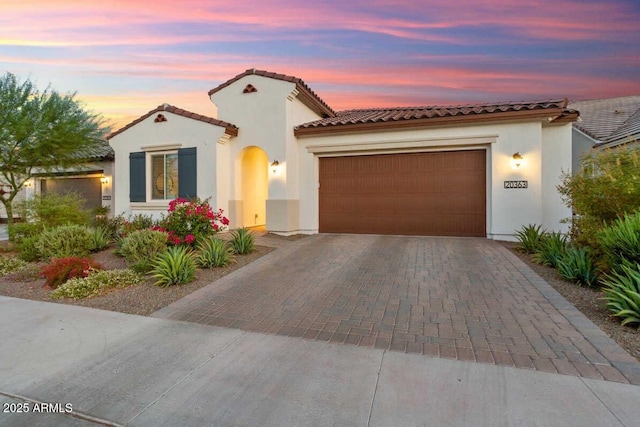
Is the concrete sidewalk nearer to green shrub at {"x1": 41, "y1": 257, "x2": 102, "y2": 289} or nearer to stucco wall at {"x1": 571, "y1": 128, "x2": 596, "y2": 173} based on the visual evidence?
green shrub at {"x1": 41, "y1": 257, "x2": 102, "y2": 289}

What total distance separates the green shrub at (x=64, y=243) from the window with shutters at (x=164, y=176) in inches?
137

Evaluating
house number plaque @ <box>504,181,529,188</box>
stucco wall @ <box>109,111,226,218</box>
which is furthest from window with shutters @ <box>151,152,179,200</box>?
house number plaque @ <box>504,181,529,188</box>

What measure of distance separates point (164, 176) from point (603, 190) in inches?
496

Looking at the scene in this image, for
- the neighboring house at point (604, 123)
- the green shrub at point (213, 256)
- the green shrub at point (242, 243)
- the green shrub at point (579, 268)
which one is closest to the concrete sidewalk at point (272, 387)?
the green shrub at point (213, 256)

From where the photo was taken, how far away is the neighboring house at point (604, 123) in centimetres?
1252

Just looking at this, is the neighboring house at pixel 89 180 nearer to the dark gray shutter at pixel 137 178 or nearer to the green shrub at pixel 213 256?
the dark gray shutter at pixel 137 178

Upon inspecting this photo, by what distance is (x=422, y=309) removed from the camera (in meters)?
4.73

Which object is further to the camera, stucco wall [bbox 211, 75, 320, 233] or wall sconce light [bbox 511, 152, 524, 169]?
stucco wall [bbox 211, 75, 320, 233]

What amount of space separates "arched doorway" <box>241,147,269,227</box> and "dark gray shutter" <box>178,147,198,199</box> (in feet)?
5.65

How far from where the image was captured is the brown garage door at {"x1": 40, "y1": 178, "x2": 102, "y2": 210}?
16531 millimetres

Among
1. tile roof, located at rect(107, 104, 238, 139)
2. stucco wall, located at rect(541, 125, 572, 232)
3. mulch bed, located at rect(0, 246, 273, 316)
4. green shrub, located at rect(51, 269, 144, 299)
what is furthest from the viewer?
tile roof, located at rect(107, 104, 238, 139)

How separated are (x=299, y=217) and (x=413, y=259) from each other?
203 inches

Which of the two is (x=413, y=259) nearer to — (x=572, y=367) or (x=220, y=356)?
(x=572, y=367)

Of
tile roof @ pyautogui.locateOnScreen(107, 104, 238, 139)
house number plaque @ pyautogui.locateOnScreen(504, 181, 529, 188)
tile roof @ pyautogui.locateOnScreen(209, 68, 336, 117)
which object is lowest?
house number plaque @ pyautogui.locateOnScreen(504, 181, 529, 188)
